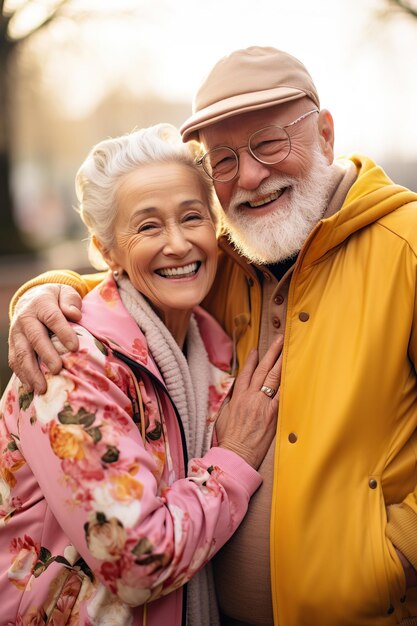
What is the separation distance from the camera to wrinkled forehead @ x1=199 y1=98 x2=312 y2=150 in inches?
99.2

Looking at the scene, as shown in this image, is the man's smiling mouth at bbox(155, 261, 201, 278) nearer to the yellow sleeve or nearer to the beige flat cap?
the yellow sleeve

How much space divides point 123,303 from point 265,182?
2.38 feet

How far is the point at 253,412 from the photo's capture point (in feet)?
8.05

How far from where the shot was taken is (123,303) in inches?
99.0

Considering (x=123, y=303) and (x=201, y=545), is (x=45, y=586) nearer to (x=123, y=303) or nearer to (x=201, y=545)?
(x=201, y=545)

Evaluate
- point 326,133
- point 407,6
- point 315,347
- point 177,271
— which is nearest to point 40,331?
point 177,271

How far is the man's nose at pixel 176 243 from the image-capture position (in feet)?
7.95

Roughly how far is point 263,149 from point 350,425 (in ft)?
3.59

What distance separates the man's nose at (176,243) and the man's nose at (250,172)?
320 mm

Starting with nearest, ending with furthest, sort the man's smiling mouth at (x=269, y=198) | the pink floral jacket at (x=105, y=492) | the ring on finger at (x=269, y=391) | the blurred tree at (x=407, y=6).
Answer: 1. the pink floral jacket at (x=105, y=492)
2. the ring on finger at (x=269, y=391)
3. the man's smiling mouth at (x=269, y=198)
4. the blurred tree at (x=407, y=6)

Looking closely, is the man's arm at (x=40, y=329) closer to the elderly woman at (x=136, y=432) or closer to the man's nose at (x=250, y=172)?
the elderly woman at (x=136, y=432)

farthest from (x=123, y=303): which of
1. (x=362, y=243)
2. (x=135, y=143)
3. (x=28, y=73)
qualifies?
(x=28, y=73)

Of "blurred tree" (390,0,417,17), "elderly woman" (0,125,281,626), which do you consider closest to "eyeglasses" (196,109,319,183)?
"elderly woman" (0,125,281,626)

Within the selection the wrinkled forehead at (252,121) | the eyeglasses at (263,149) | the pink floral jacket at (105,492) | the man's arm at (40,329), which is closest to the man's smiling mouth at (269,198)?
the eyeglasses at (263,149)
